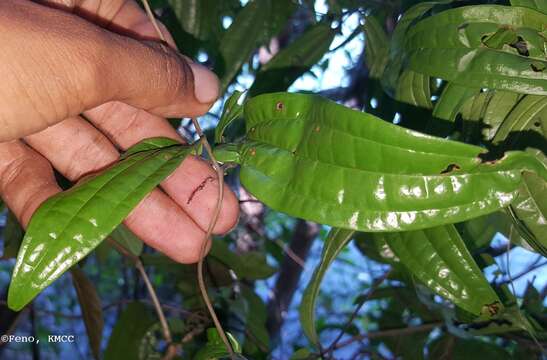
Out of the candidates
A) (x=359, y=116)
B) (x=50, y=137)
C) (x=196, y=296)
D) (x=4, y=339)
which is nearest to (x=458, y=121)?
(x=359, y=116)

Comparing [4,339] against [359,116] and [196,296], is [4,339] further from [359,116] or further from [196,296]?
[359,116]

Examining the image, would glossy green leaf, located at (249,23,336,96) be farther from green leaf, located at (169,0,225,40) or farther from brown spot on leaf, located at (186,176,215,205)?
brown spot on leaf, located at (186,176,215,205)

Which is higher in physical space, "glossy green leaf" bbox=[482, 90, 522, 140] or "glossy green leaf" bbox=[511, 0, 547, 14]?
"glossy green leaf" bbox=[511, 0, 547, 14]

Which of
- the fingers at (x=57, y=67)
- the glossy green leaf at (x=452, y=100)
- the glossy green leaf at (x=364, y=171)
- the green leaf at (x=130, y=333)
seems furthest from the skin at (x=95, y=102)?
the green leaf at (x=130, y=333)

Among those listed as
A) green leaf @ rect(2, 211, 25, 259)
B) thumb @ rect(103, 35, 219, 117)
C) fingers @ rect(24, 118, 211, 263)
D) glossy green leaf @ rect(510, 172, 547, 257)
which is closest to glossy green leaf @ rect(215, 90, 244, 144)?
thumb @ rect(103, 35, 219, 117)

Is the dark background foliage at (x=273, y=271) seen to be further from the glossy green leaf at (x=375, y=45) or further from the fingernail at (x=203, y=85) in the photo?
the fingernail at (x=203, y=85)

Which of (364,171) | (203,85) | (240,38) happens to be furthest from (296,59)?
(364,171)
